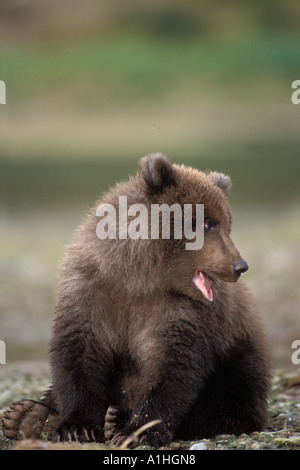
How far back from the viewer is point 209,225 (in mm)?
6320

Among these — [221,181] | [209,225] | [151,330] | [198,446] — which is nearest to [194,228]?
[209,225]

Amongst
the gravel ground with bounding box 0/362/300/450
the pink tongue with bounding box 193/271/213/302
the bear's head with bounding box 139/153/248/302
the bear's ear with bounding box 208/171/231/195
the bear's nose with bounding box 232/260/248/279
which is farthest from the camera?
the bear's ear with bounding box 208/171/231/195

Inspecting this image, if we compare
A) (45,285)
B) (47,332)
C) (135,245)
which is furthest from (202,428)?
(45,285)

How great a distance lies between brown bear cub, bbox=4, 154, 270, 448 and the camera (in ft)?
20.6

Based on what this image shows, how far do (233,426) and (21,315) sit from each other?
7410mm

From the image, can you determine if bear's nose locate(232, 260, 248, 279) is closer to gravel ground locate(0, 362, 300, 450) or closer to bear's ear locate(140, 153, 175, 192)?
bear's ear locate(140, 153, 175, 192)

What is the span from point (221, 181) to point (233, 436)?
Answer: 1.84 m

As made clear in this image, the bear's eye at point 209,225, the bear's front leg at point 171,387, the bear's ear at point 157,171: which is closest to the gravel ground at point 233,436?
the bear's front leg at point 171,387

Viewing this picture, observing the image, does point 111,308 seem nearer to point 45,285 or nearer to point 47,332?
point 47,332

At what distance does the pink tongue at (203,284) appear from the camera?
6.38m

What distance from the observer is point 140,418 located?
20.3ft

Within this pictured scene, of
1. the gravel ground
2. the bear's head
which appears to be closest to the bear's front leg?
the gravel ground

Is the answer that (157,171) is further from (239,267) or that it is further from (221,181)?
(239,267)
